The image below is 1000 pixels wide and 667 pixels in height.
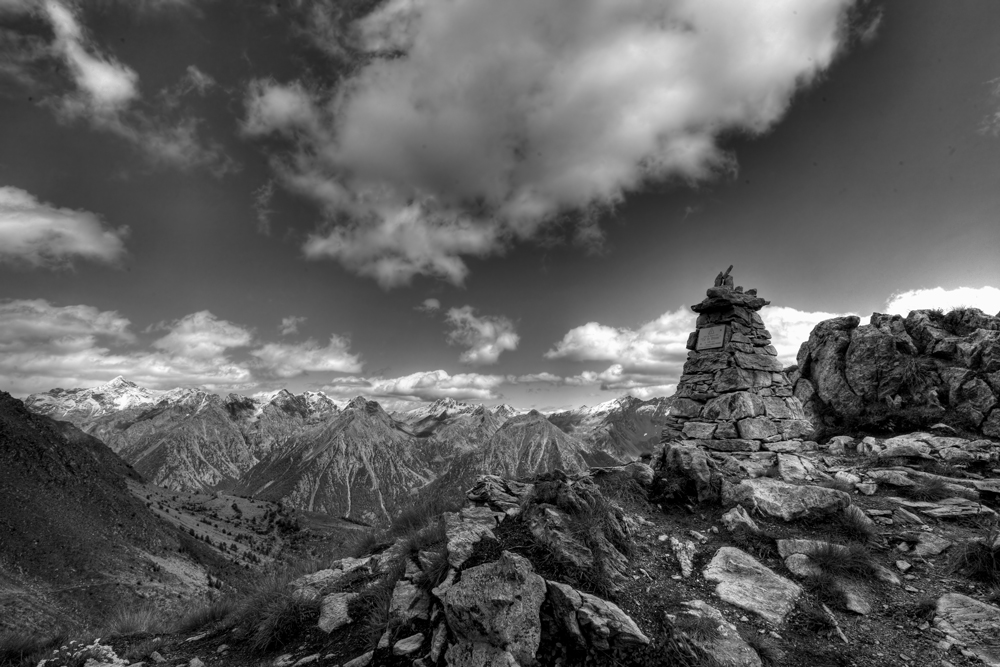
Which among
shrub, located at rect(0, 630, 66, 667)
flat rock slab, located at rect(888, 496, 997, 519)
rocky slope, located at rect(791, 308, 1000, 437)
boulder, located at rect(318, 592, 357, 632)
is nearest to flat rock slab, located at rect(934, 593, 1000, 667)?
flat rock slab, located at rect(888, 496, 997, 519)

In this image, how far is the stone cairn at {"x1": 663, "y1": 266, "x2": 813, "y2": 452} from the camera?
1823 cm

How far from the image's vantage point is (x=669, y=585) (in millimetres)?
8992

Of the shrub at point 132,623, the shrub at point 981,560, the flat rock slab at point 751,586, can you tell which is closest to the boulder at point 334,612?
the shrub at point 132,623

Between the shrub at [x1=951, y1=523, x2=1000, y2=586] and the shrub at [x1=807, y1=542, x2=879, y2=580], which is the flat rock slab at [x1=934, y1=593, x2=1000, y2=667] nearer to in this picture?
the shrub at [x1=951, y1=523, x2=1000, y2=586]

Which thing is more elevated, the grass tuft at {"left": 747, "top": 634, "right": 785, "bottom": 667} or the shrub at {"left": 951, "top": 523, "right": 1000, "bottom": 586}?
the shrub at {"left": 951, "top": 523, "right": 1000, "bottom": 586}

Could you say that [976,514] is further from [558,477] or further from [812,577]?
[558,477]

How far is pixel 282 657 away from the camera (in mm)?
8125

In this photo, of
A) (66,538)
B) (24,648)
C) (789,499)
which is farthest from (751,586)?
(66,538)

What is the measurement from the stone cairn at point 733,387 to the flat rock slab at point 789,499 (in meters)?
6.11

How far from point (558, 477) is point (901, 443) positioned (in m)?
16.2

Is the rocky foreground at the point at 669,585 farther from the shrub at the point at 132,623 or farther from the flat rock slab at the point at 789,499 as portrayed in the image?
the shrub at the point at 132,623

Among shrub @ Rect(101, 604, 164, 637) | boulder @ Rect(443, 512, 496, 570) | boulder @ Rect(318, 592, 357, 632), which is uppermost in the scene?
boulder @ Rect(443, 512, 496, 570)

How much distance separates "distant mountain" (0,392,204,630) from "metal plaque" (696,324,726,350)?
2819 inches

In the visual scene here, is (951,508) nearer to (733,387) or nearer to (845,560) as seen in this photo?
(845,560)
